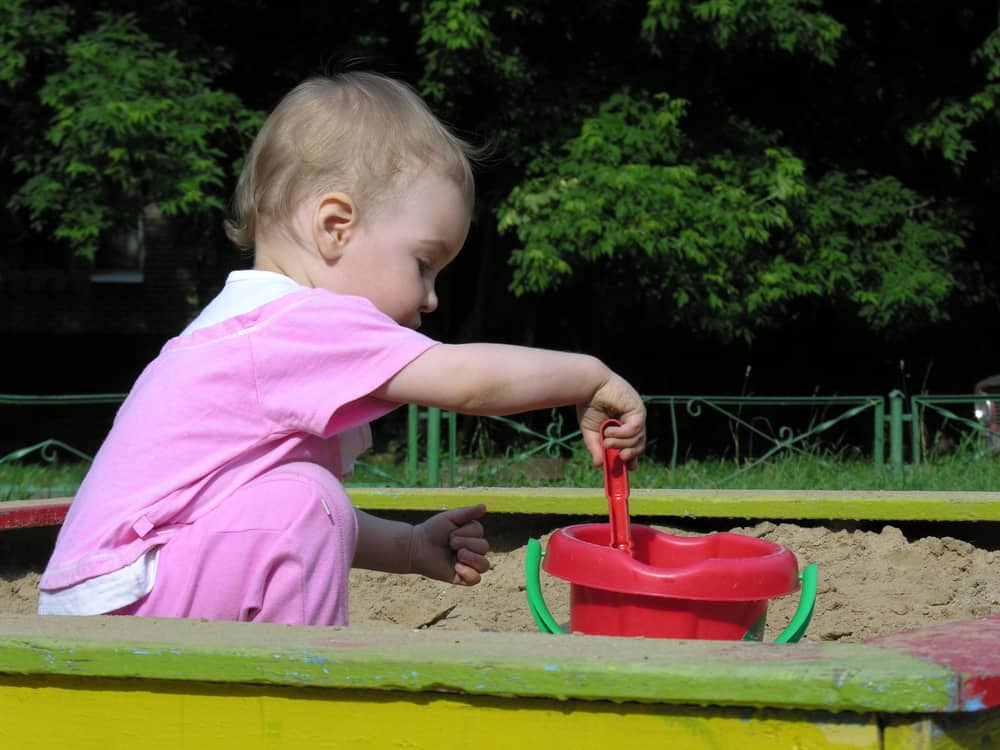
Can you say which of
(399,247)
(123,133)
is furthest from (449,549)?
(123,133)

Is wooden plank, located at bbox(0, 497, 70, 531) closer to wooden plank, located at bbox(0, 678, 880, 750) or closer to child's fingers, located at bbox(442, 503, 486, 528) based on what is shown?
child's fingers, located at bbox(442, 503, 486, 528)

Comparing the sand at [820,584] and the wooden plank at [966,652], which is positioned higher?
the wooden plank at [966,652]

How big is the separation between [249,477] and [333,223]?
1.30ft

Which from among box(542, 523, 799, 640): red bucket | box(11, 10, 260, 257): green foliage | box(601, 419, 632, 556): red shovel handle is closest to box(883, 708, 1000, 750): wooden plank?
box(542, 523, 799, 640): red bucket

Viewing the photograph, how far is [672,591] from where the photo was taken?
73.3 inches

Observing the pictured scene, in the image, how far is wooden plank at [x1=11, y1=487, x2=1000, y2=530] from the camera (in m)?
3.46

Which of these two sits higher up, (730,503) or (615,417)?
(615,417)

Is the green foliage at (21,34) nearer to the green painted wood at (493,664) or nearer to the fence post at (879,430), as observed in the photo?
the fence post at (879,430)

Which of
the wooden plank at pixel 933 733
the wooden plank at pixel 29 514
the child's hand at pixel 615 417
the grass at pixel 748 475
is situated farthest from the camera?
the grass at pixel 748 475

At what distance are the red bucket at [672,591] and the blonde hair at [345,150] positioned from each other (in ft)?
1.91

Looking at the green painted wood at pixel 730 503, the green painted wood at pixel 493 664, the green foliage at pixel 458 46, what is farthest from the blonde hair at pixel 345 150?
the green foliage at pixel 458 46

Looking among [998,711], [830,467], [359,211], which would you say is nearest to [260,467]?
[359,211]

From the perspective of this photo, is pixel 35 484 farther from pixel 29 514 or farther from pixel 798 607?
pixel 798 607

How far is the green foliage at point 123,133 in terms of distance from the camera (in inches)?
301
